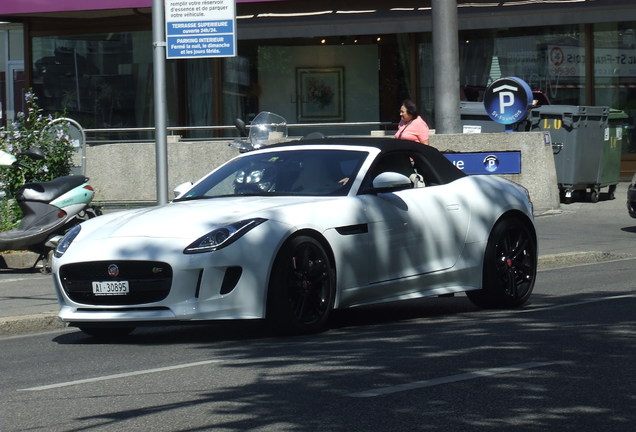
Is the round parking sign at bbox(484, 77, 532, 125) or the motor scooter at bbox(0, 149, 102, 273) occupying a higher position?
the round parking sign at bbox(484, 77, 532, 125)

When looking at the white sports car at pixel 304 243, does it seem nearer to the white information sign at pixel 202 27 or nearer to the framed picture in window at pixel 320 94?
the white information sign at pixel 202 27

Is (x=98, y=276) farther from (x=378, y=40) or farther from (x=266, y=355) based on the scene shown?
(x=378, y=40)

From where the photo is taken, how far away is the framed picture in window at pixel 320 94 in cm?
2855

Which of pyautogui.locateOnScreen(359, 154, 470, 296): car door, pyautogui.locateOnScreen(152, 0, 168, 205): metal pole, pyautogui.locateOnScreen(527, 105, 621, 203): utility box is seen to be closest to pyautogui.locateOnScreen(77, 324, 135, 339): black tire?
pyautogui.locateOnScreen(359, 154, 470, 296): car door

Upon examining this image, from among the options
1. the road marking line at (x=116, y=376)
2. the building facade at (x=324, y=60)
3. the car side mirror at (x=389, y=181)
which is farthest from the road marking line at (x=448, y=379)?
the building facade at (x=324, y=60)

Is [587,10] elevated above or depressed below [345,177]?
above

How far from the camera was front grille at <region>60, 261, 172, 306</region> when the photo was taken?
28.8 ft

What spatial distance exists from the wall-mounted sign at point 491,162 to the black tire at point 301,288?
408 inches

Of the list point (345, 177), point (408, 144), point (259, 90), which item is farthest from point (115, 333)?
point (259, 90)

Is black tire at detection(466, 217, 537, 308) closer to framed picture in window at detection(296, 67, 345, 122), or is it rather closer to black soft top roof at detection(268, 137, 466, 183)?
black soft top roof at detection(268, 137, 466, 183)

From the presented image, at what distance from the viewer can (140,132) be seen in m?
24.3

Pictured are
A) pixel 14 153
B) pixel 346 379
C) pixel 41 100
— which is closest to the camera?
pixel 346 379

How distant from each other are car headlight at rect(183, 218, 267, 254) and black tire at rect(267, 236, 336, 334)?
1.04 ft

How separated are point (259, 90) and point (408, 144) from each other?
1852 centimetres
